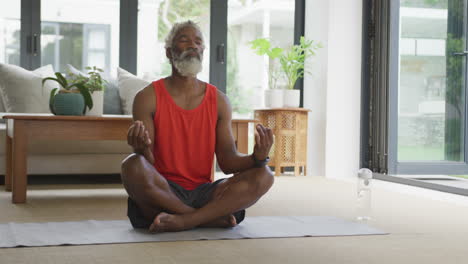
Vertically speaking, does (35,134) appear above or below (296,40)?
below

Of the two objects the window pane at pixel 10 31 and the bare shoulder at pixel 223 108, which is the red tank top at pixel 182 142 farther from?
the window pane at pixel 10 31

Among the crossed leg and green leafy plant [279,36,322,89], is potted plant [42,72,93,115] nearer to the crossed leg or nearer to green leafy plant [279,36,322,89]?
the crossed leg

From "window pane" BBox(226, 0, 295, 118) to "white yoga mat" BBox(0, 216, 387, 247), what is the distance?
11.7 feet

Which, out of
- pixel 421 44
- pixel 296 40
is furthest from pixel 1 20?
pixel 421 44

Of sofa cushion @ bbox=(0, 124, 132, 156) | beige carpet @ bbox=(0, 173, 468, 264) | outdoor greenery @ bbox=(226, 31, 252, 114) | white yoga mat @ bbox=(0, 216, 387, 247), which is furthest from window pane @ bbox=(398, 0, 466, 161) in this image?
white yoga mat @ bbox=(0, 216, 387, 247)

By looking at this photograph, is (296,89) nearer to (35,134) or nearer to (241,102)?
(241,102)

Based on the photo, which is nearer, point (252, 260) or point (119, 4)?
point (252, 260)

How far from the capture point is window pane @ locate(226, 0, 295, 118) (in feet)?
20.5

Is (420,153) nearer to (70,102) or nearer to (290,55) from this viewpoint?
(290,55)

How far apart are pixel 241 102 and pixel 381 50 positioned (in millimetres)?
1557

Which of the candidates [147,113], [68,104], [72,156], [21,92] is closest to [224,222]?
[147,113]

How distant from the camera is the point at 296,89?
245 inches

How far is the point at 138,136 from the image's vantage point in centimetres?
220

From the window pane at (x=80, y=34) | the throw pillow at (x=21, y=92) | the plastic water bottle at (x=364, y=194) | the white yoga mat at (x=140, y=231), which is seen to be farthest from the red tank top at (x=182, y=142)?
the window pane at (x=80, y=34)
